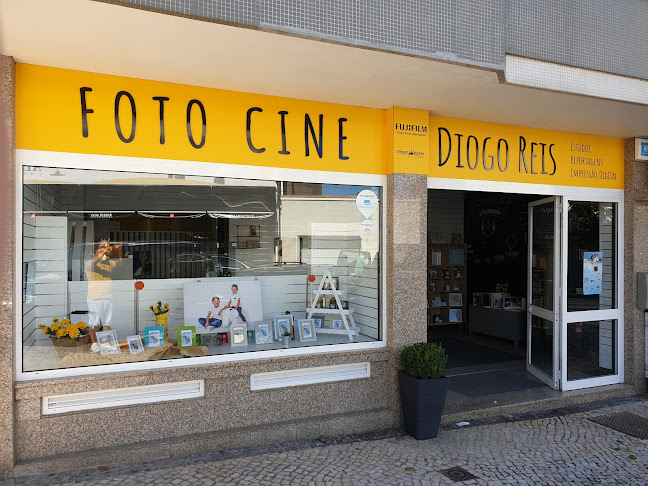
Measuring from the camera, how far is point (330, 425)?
4.93 meters

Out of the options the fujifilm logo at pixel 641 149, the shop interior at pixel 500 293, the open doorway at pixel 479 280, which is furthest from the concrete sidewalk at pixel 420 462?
the fujifilm logo at pixel 641 149

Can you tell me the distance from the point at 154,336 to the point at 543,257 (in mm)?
4980

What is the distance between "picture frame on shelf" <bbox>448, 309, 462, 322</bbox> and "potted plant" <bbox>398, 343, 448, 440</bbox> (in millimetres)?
5789

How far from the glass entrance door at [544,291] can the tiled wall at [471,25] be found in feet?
7.09

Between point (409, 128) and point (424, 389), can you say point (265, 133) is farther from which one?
point (424, 389)

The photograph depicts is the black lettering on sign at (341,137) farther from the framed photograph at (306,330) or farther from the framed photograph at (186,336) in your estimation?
the framed photograph at (186,336)

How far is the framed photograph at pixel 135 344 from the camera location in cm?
457

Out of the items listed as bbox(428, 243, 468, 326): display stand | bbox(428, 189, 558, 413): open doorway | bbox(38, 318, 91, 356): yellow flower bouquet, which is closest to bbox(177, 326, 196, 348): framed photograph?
bbox(38, 318, 91, 356): yellow flower bouquet

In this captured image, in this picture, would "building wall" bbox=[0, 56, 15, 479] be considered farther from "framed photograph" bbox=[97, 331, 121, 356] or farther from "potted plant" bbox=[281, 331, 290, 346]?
"potted plant" bbox=[281, 331, 290, 346]

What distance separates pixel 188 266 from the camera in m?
5.41

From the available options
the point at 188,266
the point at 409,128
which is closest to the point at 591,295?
the point at 409,128

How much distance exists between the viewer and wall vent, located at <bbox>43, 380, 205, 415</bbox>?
13.5 ft

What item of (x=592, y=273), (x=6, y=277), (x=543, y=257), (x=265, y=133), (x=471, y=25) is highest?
(x=471, y=25)

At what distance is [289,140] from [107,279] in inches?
89.2
